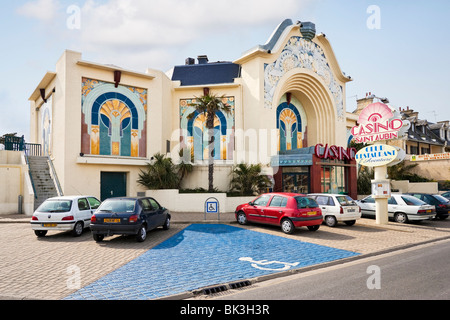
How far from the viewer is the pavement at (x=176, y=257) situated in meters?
6.23

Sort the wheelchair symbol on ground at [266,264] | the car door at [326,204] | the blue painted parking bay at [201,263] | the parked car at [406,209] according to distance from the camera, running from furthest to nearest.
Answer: the parked car at [406,209], the car door at [326,204], the wheelchair symbol on ground at [266,264], the blue painted parking bay at [201,263]

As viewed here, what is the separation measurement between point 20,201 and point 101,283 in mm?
15059

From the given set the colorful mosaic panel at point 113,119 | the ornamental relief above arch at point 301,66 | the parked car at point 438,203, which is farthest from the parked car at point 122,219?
the ornamental relief above arch at point 301,66

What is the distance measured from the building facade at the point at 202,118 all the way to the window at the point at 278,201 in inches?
340

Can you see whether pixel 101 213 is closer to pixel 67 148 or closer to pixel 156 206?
pixel 156 206

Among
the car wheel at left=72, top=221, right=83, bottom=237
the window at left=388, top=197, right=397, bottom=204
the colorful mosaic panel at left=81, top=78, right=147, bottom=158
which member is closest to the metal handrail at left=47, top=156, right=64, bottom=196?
the colorful mosaic panel at left=81, top=78, right=147, bottom=158

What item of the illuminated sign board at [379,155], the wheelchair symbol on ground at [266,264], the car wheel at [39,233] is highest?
the illuminated sign board at [379,155]

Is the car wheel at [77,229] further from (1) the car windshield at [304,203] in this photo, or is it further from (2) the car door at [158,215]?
(1) the car windshield at [304,203]

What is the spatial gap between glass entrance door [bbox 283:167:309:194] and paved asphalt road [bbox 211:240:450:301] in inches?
588

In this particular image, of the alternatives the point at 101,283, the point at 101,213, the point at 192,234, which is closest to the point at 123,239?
the point at 101,213

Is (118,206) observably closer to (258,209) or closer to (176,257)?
(176,257)

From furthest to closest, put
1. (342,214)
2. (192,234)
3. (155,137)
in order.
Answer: (155,137) < (342,214) < (192,234)

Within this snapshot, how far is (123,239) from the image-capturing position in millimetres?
11320
